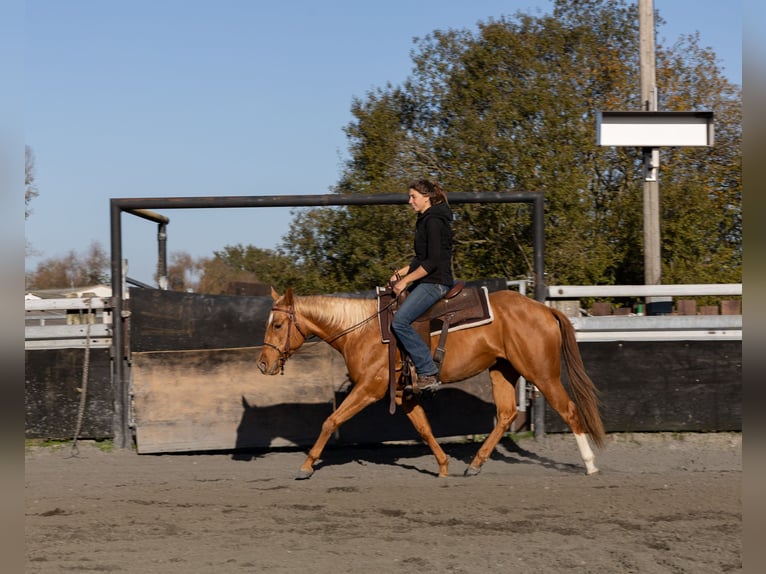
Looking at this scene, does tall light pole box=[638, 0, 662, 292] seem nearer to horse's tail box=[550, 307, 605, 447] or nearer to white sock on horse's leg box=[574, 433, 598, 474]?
horse's tail box=[550, 307, 605, 447]

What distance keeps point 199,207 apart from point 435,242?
10.4 ft

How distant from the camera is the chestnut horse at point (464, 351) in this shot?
8477 mm

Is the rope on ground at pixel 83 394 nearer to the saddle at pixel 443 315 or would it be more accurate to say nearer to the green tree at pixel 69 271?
the saddle at pixel 443 315

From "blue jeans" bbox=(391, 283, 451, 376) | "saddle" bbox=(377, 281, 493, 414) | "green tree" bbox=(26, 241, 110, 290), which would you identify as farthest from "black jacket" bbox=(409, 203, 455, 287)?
"green tree" bbox=(26, 241, 110, 290)

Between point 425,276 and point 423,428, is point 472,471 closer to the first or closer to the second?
point 423,428

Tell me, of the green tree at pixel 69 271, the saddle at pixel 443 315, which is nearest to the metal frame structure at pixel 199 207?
the saddle at pixel 443 315

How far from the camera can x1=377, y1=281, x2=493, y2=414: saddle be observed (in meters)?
8.48

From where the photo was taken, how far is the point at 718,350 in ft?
33.1

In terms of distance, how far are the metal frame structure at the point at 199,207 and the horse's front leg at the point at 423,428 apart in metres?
1.83

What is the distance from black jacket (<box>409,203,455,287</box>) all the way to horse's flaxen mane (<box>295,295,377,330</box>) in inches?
29.4

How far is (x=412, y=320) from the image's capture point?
8.30m

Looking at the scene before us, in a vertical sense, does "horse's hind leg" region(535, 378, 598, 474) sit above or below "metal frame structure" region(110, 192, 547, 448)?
below
